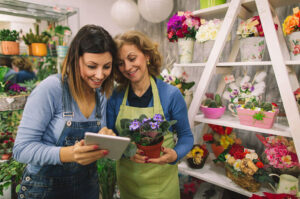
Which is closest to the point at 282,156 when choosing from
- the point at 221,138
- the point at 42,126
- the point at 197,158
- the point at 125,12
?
the point at 221,138

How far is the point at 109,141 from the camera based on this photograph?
0.67 metres

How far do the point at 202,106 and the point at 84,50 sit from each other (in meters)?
1.09

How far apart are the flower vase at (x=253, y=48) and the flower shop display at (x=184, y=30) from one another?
1.42ft

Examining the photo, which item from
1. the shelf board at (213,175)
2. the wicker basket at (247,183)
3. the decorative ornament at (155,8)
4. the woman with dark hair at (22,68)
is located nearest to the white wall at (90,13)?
the woman with dark hair at (22,68)

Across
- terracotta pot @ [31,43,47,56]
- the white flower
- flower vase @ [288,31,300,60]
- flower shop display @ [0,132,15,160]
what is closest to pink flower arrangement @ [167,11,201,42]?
the white flower

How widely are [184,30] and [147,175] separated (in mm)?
1215

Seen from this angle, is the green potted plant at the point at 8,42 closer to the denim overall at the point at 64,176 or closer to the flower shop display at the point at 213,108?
the denim overall at the point at 64,176

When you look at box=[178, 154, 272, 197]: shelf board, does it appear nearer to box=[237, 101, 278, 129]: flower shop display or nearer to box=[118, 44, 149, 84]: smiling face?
box=[237, 101, 278, 129]: flower shop display

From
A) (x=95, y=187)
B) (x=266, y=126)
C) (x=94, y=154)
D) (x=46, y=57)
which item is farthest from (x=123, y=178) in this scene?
(x=46, y=57)

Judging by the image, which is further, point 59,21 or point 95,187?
point 59,21

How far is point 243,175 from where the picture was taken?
1.36m

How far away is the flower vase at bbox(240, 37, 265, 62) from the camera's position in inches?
Answer: 51.5

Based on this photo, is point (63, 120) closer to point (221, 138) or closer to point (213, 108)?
point (213, 108)

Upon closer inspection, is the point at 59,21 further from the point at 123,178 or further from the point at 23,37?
the point at 123,178
